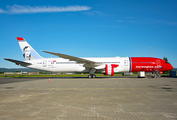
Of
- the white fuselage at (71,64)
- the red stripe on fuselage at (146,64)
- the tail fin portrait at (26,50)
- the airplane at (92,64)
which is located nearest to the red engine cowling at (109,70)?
the airplane at (92,64)

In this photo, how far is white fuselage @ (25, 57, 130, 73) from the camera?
25203 mm

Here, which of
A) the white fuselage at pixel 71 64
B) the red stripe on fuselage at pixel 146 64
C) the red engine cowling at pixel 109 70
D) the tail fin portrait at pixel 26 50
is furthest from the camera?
the tail fin portrait at pixel 26 50

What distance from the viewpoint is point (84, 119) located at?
4223 millimetres

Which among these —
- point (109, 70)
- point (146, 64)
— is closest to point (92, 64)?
point (109, 70)

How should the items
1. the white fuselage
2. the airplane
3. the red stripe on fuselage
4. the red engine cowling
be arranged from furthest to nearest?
the white fuselage < the red stripe on fuselage < the airplane < the red engine cowling

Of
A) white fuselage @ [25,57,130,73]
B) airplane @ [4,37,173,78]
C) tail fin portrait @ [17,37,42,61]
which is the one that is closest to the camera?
airplane @ [4,37,173,78]

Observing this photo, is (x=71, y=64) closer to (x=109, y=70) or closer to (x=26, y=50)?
(x=109, y=70)

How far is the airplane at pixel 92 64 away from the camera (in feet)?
80.6

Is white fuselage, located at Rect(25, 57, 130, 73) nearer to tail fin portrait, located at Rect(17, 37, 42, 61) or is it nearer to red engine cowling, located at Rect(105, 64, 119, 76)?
red engine cowling, located at Rect(105, 64, 119, 76)

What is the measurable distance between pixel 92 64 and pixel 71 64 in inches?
182

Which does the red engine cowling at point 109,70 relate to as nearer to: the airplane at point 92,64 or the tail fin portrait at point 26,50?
the airplane at point 92,64

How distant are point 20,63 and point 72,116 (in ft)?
84.2

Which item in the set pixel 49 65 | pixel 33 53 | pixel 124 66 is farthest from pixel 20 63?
pixel 124 66

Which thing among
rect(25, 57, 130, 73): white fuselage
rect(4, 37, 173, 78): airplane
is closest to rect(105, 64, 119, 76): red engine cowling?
rect(4, 37, 173, 78): airplane
